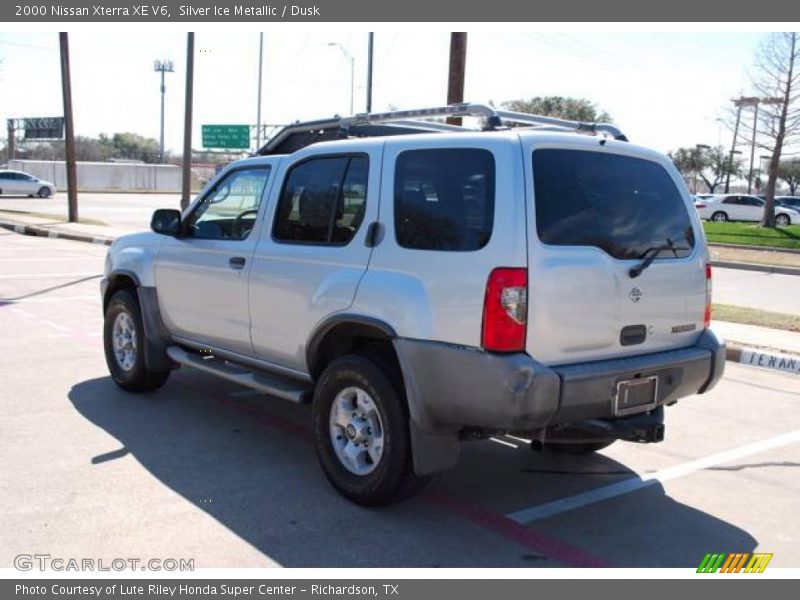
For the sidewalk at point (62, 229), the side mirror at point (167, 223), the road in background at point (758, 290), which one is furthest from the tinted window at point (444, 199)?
the sidewalk at point (62, 229)

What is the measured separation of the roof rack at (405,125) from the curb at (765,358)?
4.36m

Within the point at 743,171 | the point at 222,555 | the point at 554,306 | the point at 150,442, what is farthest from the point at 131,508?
the point at 743,171

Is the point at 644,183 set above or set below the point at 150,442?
above

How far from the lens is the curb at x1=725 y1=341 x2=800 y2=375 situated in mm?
8289

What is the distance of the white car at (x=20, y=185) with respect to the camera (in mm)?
46031

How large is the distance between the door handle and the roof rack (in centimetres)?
97

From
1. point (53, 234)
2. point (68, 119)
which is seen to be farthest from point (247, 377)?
point (68, 119)

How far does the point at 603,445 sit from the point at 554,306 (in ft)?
6.11

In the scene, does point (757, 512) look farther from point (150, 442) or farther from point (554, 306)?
point (150, 442)

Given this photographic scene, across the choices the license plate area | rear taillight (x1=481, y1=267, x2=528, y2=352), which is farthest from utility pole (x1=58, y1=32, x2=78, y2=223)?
the license plate area

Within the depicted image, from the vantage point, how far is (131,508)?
428cm

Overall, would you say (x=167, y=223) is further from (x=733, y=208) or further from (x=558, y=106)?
(x=558, y=106)

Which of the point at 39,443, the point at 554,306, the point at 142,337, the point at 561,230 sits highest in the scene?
the point at 561,230
